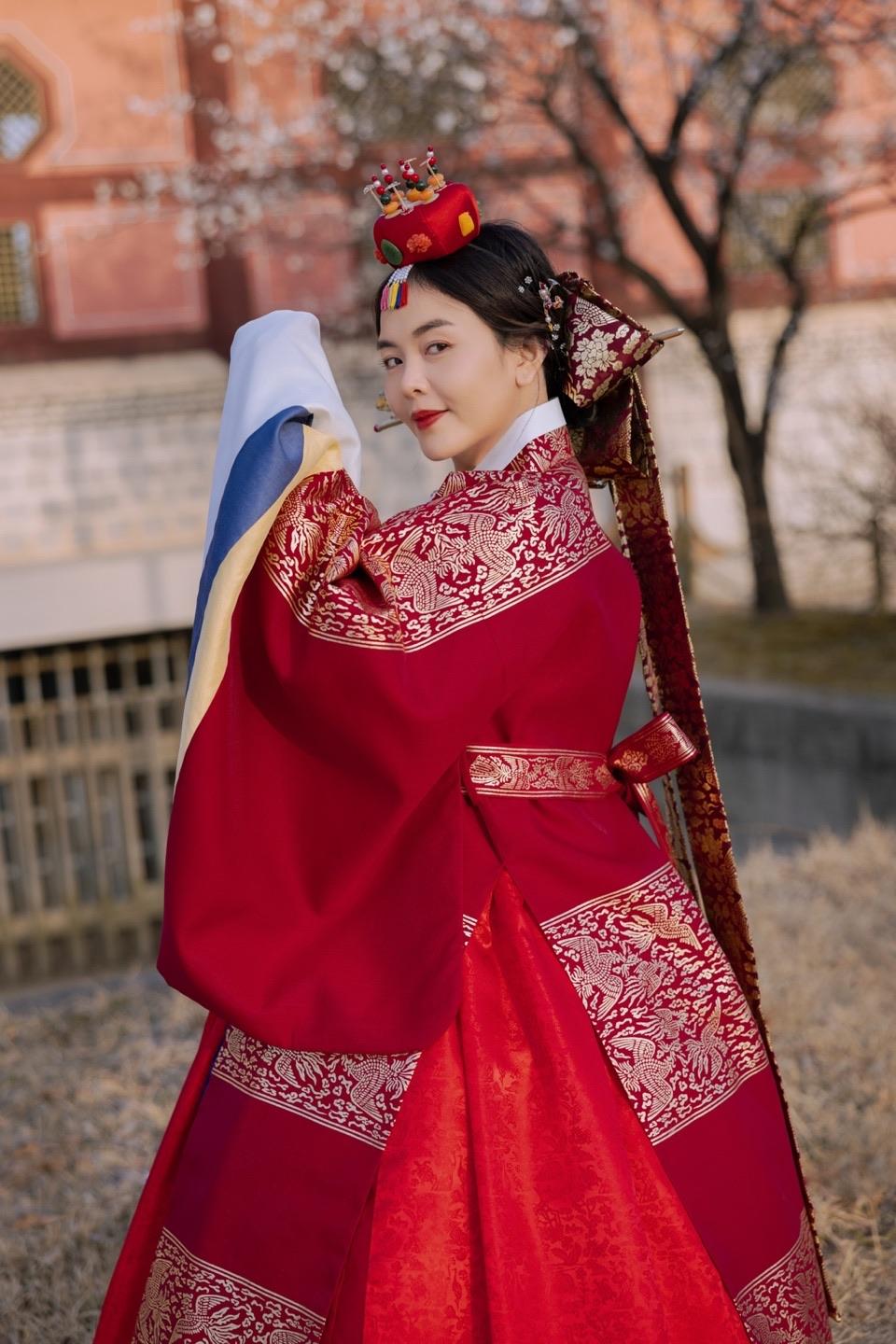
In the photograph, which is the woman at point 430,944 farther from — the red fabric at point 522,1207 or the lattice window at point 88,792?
the lattice window at point 88,792

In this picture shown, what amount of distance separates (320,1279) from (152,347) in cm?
817

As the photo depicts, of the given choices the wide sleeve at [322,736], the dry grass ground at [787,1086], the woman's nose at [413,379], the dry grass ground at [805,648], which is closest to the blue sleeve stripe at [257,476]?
the wide sleeve at [322,736]

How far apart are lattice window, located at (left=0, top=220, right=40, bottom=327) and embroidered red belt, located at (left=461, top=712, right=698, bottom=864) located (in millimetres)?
8013

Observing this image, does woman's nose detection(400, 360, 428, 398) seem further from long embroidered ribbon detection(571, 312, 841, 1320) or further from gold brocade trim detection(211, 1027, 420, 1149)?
gold brocade trim detection(211, 1027, 420, 1149)

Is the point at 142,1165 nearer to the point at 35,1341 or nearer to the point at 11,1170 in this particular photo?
the point at 11,1170

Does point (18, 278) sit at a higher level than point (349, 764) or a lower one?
higher

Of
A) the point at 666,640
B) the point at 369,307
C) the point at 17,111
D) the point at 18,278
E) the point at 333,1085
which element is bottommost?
the point at 333,1085

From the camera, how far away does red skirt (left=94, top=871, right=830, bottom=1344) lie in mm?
1627

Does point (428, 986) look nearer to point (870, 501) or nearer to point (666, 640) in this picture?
point (666, 640)

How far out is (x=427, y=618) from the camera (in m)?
1.64

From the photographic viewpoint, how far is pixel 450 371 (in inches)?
72.7

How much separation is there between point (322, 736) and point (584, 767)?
1.17ft

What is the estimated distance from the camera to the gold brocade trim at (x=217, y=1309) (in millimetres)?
1685

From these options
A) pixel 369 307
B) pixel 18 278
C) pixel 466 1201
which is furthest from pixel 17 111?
pixel 466 1201
